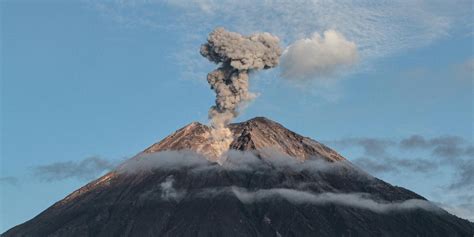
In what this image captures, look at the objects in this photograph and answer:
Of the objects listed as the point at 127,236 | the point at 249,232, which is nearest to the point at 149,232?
the point at 127,236

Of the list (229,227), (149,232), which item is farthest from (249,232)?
(149,232)

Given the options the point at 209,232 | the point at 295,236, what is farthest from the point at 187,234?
the point at 295,236

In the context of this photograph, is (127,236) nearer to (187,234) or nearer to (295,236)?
(187,234)

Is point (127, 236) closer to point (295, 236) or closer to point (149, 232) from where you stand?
point (149, 232)

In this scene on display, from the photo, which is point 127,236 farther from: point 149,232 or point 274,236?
point 274,236

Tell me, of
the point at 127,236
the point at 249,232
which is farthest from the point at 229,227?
the point at 127,236

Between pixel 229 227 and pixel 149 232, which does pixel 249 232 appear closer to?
pixel 229 227
